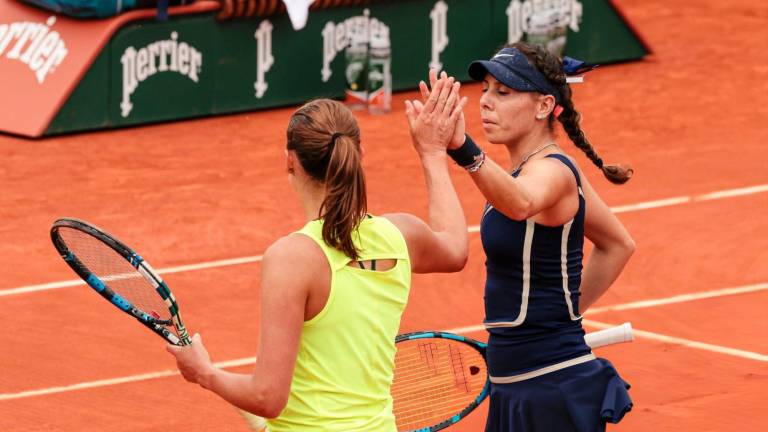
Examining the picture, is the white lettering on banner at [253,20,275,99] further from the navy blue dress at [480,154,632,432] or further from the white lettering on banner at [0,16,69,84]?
the navy blue dress at [480,154,632,432]

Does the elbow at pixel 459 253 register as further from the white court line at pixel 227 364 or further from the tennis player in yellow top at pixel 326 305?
the white court line at pixel 227 364

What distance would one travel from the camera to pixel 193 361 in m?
4.02

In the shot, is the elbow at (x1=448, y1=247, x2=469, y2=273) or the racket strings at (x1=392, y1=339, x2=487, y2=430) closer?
the elbow at (x1=448, y1=247, x2=469, y2=273)

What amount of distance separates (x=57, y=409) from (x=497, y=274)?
3.81 m

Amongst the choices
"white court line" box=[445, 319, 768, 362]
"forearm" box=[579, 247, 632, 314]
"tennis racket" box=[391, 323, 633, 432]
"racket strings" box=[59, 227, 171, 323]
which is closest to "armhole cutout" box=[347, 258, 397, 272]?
"racket strings" box=[59, 227, 171, 323]

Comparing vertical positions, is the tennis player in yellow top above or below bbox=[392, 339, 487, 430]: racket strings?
above

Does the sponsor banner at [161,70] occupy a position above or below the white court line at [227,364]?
below

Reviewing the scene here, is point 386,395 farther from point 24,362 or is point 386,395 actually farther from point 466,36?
point 466,36

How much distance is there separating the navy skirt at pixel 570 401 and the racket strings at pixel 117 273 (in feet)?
4.66

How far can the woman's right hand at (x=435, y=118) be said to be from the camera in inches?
169

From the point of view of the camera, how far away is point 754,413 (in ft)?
24.5

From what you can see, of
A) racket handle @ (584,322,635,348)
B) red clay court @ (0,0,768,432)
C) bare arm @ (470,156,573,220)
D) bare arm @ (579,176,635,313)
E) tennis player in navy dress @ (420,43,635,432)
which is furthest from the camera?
red clay court @ (0,0,768,432)

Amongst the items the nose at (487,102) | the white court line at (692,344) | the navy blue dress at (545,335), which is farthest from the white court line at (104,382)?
the nose at (487,102)

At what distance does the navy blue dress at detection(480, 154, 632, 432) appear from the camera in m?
5.02
